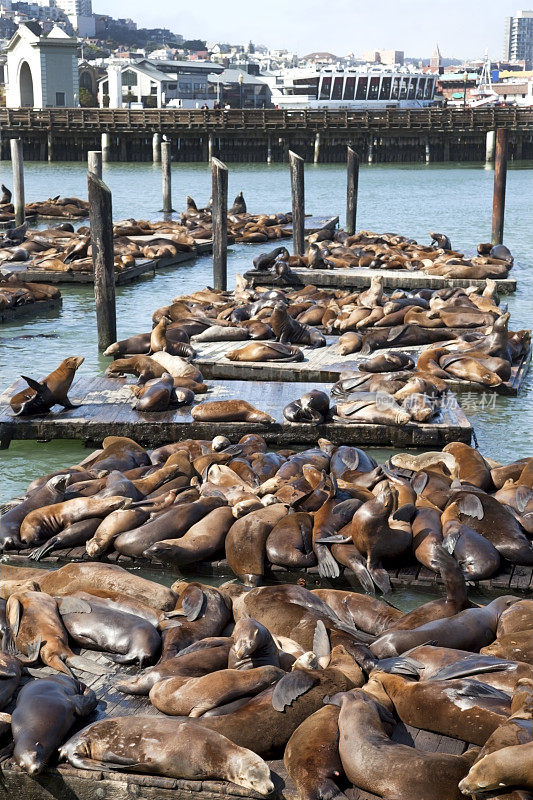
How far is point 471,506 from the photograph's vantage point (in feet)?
18.2

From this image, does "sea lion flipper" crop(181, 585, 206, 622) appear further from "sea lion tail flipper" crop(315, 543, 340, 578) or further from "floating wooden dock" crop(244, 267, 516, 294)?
"floating wooden dock" crop(244, 267, 516, 294)

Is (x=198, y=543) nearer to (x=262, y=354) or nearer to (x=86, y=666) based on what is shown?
(x=86, y=666)

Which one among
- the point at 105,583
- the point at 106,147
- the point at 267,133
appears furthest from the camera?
the point at 106,147

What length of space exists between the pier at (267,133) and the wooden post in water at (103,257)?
3636 centimetres

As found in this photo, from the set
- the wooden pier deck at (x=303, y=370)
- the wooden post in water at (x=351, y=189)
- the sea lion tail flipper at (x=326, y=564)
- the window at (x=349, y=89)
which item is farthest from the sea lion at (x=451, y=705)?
the window at (x=349, y=89)

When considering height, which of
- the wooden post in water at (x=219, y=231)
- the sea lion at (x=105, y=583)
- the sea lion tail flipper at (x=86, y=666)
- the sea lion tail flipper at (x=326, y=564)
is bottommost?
the sea lion tail flipper at (x=326, y=564)

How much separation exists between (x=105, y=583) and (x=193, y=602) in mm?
579

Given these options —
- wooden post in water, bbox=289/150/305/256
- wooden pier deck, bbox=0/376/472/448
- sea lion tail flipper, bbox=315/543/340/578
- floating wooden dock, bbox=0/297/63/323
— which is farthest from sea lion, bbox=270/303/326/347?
wooden post in water, bbox=289/150/305/256

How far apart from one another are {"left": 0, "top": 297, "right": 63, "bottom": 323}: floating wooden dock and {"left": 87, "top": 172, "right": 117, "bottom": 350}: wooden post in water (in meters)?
2.61

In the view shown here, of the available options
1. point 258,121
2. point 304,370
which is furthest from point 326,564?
point 258,121

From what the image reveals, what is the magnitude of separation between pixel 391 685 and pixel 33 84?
202ft

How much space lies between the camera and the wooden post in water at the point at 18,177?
23391mm

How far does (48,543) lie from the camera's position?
575 cm

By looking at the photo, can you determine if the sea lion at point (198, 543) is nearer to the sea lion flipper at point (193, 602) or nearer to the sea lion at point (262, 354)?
the sea lion flipper at point (193, 602)
